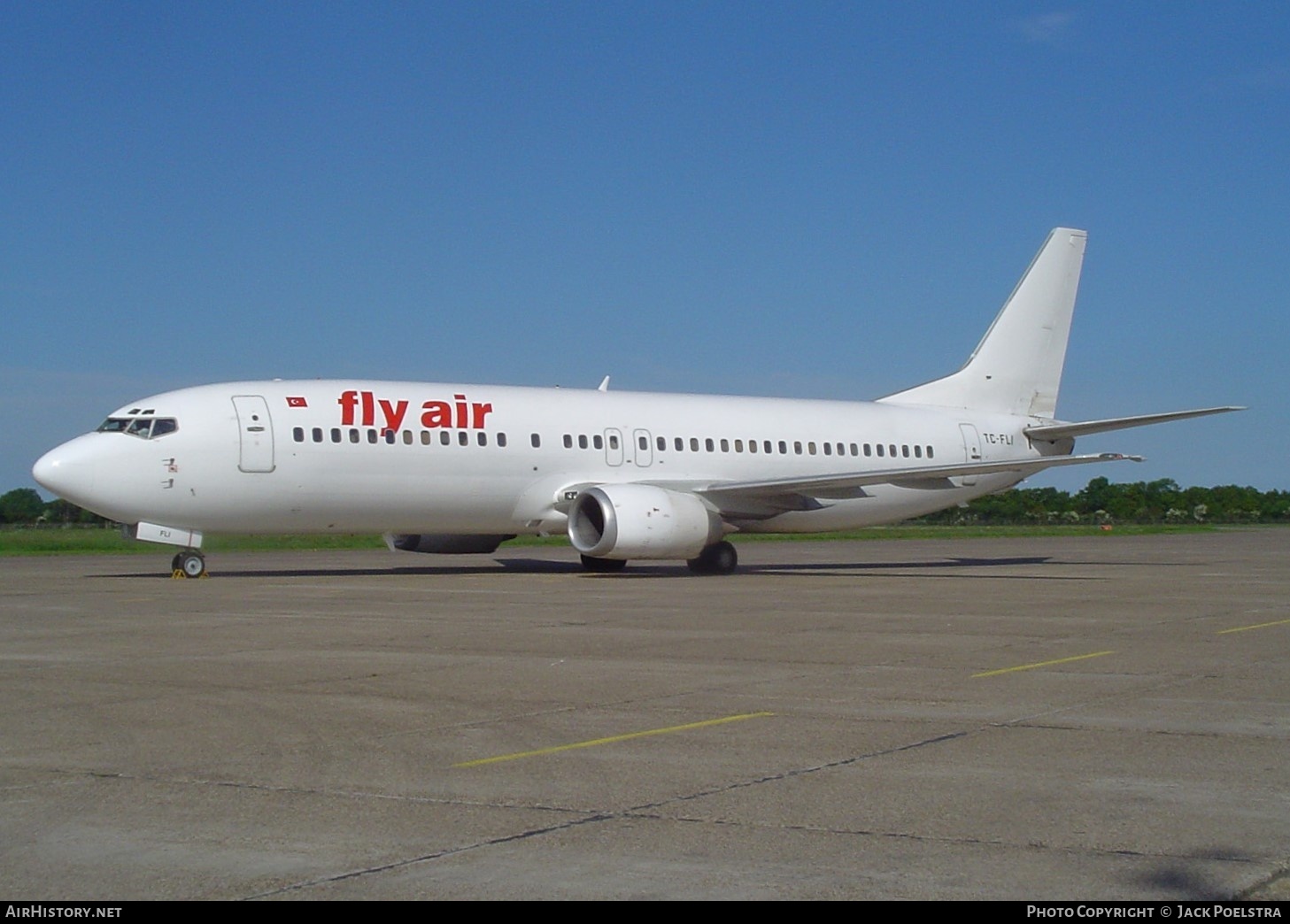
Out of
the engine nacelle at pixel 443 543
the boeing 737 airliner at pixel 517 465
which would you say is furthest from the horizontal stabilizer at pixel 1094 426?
the engine nacelle at pixel 443 543

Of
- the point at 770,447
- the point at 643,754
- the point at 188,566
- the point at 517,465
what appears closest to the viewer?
the point at 643,754

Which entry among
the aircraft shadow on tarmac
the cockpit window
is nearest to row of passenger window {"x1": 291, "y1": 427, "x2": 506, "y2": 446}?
the cockpit window

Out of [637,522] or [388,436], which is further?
[637,522]

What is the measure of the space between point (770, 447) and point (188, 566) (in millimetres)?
12083

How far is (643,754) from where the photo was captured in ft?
24.6

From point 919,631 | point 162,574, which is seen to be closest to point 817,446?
point 162,574

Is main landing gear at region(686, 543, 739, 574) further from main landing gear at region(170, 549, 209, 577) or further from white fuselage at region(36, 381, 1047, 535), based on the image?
main landing gear at region(170, 549, 209, 577)

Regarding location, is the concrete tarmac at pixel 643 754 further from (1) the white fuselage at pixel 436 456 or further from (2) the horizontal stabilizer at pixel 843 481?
(2) the horizontal stabilizer at pixel 843 481

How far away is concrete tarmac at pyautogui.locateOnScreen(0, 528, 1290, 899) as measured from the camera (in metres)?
5.14

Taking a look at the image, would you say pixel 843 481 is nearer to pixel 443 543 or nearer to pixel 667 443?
pixel 667 443

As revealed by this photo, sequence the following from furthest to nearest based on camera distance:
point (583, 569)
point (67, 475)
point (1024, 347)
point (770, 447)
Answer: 1. point (1024, 347)
2. point (770, 447)
3. point (583, 569)
4. point (67, 475)

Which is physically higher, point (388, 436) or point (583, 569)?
point (388, 436)

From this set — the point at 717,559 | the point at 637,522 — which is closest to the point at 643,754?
the point at 637,522
